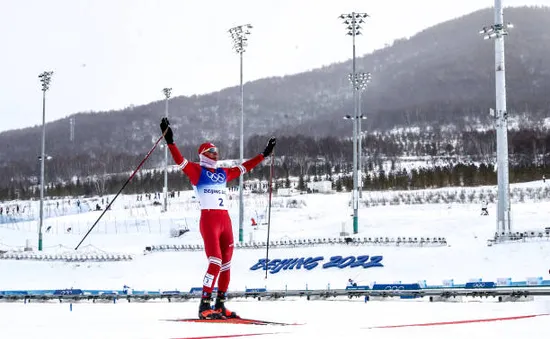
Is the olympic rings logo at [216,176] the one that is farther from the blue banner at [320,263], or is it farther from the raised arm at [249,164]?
the blue banner at [320,263]

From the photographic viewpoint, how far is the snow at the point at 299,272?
7.36 meters

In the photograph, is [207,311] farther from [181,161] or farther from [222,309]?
[181,161]

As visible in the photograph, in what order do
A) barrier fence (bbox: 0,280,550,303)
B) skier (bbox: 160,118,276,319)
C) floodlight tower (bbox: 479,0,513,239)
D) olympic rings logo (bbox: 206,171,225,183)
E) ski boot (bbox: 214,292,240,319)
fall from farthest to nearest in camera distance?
1. floodlight tower (bbox: 479,0,513,239)
2. barrier fence (bbox: 0,280,550,303)
3. olympic rings logo (bbox: 206,171,225,183)
4. skier (bbox: 160,118,276,319)
5. ski boot (bbox: 214,292,240,319)

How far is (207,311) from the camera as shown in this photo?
9.26 metres

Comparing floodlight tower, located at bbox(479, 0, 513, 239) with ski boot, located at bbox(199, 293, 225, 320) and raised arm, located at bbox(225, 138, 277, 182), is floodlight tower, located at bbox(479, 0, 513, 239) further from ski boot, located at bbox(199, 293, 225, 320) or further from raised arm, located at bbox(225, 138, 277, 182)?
ski boot, located at bbox(199, 293, 225, 320)

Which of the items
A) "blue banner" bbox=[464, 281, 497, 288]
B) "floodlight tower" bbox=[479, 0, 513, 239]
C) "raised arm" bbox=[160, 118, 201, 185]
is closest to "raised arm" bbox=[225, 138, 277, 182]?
"raised arm" bbox=[160, 118, 201, 185]

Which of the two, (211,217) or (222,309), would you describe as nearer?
(222,309)

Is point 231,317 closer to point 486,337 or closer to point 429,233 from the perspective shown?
point 486,337

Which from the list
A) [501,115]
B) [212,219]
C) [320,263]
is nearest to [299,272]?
[320,263]

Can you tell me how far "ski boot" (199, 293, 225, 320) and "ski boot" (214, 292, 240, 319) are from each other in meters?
0.08

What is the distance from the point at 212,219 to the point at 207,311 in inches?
55.9

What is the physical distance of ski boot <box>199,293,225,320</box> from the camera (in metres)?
9.13

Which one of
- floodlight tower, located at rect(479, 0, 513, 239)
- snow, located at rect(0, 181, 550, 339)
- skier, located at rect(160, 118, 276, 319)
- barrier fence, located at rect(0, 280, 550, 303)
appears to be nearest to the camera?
snow, located at rect(0, 181, 550, 339)

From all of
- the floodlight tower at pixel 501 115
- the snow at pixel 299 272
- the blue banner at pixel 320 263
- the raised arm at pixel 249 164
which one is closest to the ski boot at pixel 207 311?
the snow at pixel 299 272
